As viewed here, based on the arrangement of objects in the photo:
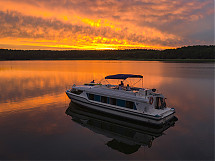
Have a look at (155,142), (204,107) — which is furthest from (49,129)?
(204,107)

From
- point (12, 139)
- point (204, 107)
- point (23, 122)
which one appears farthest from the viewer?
point (204, 107)

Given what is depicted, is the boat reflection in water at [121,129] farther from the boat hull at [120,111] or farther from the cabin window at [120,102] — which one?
the cabin window at [120,102]

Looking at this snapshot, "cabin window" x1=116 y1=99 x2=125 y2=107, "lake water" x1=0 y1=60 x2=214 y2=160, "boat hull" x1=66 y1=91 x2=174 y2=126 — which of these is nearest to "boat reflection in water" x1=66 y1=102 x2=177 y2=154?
"lake water" x1=0 y1=60 x2=214 y2=160

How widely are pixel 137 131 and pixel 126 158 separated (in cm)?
481

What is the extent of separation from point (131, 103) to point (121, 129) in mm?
3156

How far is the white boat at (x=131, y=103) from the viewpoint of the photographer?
17.3m

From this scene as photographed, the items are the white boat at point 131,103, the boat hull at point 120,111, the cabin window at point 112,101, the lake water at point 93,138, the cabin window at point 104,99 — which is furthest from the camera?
the cabin window at point 104,99

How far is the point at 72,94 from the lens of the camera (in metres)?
24.3

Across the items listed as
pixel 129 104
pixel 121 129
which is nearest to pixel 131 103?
pixel 129 104

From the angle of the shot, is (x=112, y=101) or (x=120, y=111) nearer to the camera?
(x=120, y=111)

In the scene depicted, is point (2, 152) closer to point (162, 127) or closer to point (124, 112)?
point (124, 112)

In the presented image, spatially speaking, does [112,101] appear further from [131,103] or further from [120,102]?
[131,103]

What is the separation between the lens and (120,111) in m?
19.0

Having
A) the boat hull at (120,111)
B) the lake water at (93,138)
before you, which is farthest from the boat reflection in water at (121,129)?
the boat hull at (120,111)
